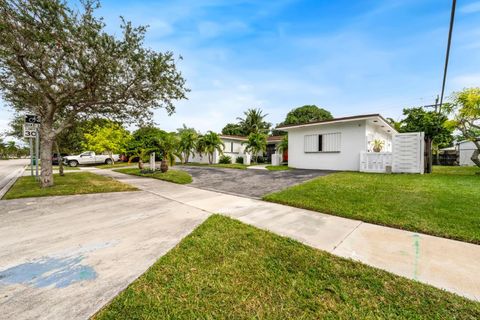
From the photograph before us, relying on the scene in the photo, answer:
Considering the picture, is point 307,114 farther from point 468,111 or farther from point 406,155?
point 406,155

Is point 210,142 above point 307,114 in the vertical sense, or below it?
below

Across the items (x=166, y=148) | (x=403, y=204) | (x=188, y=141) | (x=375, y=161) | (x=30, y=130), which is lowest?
(x=403, y=204)

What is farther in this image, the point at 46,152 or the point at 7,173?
the point at 7,173

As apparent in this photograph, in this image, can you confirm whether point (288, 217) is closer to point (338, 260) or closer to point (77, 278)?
point (338, 260)

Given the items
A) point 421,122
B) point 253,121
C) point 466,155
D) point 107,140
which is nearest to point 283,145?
point 421,122

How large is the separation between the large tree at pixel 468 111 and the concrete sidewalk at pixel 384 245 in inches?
422

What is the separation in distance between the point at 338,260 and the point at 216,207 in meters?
3.10

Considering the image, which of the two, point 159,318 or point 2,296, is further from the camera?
point 2,296

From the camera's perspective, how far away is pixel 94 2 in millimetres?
5977

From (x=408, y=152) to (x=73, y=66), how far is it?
13796 mm

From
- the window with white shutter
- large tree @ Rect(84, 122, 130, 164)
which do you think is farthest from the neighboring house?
large tree @ Rect(84, 122, 130, 164)

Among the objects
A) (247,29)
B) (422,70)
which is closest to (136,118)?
(247,29)

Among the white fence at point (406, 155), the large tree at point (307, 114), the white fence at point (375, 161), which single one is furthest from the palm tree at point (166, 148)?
the large tree at point (307, 114)

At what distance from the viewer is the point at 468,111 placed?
9422 millimetres
